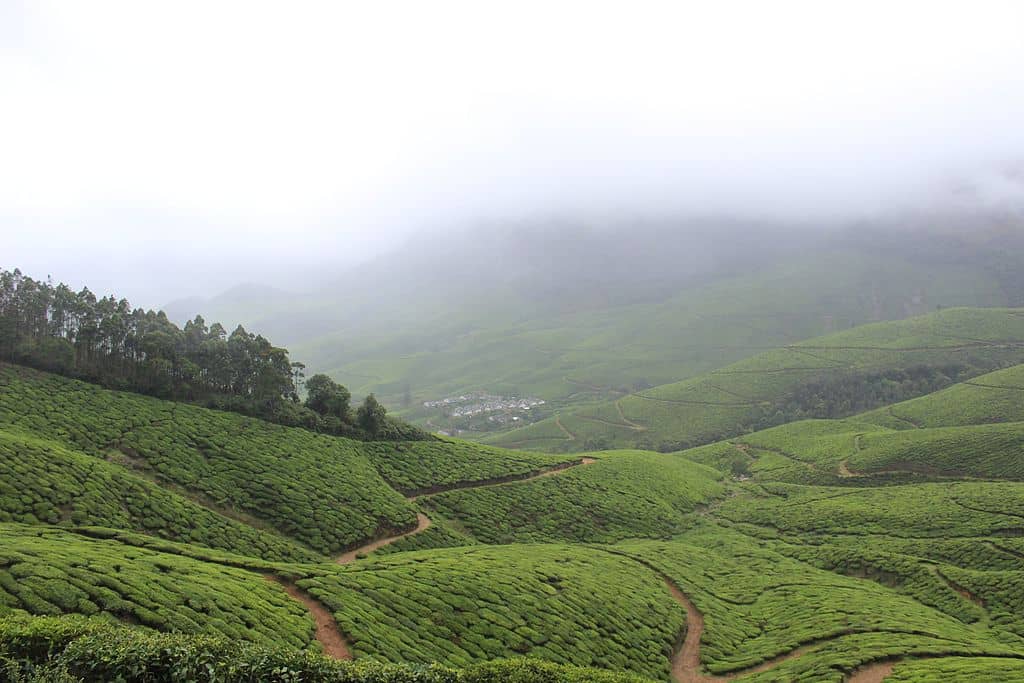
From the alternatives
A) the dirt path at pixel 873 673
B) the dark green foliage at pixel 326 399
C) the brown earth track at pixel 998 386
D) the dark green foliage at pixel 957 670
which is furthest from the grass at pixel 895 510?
the brown earth track at pixel 998 386

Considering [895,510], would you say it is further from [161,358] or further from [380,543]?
[161,358]

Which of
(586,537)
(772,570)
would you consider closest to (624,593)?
(586,537)

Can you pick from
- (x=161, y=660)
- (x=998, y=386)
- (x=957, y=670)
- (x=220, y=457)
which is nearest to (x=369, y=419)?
(x=220, y=457)

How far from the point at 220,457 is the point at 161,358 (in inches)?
832

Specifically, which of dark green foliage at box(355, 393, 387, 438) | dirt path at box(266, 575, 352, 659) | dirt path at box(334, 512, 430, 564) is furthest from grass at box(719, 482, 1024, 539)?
dirt path at box(266, 575, 352, 659)

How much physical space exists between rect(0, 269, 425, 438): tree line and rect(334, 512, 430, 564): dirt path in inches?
840

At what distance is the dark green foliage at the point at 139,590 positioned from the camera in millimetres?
27172

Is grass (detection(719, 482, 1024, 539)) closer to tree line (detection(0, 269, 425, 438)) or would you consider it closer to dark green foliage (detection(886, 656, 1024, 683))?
dark green foliage (detection(886, 656, 1024, 683))

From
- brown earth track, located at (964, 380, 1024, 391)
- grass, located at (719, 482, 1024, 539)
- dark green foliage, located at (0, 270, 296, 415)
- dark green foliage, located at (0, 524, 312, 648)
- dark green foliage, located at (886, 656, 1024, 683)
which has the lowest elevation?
grass, located at (719, 482, 1024, 539)

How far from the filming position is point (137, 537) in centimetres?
4022

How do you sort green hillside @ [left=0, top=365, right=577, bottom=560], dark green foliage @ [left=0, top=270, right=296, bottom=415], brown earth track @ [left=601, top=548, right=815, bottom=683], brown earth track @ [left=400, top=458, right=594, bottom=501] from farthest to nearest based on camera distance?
brown earth track @ [left=400, top=458, right=594, bottom=501], dark green foliage @ [left=0, top=270, right=296, bottom=415], green hillside @ [left=0, top=365, right=577, bottom=560], brown earth track @ [left=601, top=548, right=815, bottom=683]

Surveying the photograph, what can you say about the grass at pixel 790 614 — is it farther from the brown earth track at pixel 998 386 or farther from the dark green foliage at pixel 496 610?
the brown earth track at pixel 998 386

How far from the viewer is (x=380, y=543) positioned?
57062mm

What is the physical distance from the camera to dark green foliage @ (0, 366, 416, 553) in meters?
54.5
